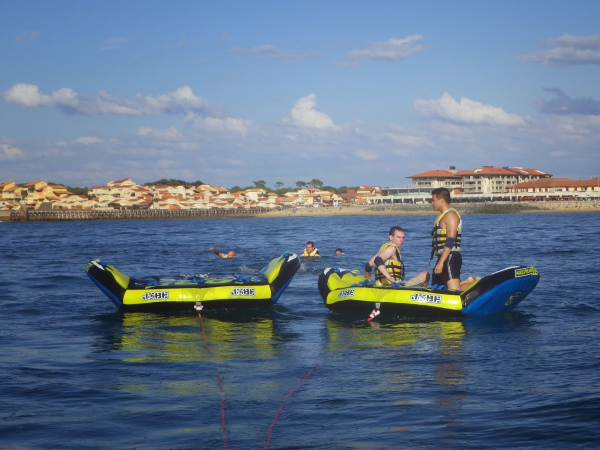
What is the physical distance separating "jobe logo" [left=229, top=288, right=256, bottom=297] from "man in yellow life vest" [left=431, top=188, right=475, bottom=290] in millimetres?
3360

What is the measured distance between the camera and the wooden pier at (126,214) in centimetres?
11444

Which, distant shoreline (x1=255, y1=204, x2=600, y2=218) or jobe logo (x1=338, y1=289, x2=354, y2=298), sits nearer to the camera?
jobe logo (x1=338, y1=289, x2=354, y2=298)

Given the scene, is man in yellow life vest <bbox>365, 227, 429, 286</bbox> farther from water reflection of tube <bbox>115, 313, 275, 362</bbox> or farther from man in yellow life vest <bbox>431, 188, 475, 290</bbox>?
water reflection of tube <bbox>115, 313, 275, 362</bbox>

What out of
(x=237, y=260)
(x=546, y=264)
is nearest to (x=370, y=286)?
(x=546, y=264)

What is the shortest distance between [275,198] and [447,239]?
156m

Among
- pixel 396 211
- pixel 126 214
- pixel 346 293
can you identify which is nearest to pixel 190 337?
pixel 346 293

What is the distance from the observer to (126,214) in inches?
4938

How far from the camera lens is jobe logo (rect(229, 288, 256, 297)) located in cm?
1249

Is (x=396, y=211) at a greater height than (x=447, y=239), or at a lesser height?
greater

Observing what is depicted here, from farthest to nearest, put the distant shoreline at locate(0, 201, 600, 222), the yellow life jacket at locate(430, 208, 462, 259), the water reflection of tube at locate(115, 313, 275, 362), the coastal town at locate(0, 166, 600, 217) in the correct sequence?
the coastal town at locate(0, 166, 600, 217) → the distant shoreline at locate(0, 201, 600, 222) → the yellow life jacket at locate(430, 208, 462, 259) → the water reflection of tube at locate(115, 313, 275, 362)

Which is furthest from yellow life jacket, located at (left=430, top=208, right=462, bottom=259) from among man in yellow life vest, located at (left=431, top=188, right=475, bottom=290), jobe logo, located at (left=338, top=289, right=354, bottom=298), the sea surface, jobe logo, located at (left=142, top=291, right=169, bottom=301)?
jobe logo, located at (left=142, top=291, right=169, bottom=301)

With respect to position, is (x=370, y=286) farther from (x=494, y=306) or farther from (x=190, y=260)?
(x=190, y=260)

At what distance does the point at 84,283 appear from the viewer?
1875cm

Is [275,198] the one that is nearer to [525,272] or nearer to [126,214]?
[126,214]
